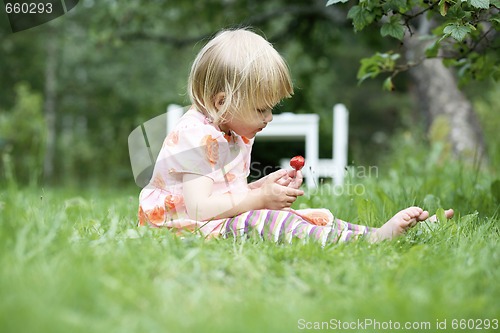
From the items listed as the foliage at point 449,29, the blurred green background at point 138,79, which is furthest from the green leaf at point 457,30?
the blurred green background at point 138,79

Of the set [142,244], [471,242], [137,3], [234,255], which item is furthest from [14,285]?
[137,3]

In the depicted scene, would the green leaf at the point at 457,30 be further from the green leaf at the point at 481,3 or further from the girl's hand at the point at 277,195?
the girl's hand at the point at 277,195

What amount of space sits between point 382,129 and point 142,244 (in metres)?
21.6

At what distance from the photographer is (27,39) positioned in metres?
15.6

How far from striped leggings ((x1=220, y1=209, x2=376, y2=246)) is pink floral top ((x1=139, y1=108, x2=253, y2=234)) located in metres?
0.08

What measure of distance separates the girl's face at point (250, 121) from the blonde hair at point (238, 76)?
2 centimetres

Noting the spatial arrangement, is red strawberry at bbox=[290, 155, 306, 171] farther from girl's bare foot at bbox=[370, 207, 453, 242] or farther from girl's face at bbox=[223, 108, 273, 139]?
girl's bare foot at bbox=[370, 207, 453, 242]

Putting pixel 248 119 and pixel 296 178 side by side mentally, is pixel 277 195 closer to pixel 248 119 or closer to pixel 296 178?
pixel 296 178

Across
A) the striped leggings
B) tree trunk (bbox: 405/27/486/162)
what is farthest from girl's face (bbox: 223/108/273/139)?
tree trunk (bbox: 405/27/486/162)

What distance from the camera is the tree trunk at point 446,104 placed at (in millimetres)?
5445

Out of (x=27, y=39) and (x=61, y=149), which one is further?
(x=27, y=39)

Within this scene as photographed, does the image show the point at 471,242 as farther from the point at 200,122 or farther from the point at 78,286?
the point at 78,286

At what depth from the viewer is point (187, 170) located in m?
1.87

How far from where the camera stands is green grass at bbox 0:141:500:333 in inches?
41.2
